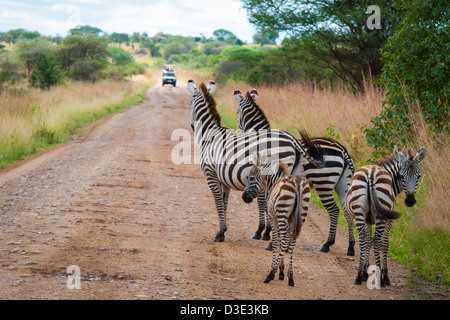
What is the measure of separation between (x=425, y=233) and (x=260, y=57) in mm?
24316

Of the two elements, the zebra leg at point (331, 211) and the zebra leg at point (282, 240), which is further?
the zebra leg at point (331, 211)

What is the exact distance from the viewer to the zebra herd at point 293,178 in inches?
202

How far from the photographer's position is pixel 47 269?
16.4 ft

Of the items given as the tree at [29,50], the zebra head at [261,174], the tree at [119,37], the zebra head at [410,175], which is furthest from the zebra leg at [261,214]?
the tree at [119,37]

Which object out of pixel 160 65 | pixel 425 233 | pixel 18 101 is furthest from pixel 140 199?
pixel 160 65

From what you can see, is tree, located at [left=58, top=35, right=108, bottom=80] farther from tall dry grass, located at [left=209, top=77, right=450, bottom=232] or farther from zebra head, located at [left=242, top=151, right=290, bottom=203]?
zebra head, located at [left=242, top=151, right=290, bottom=203]

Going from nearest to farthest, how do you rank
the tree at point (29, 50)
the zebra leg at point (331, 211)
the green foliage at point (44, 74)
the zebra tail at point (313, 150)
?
the zebra tail at point (313, 150), the zebra leg at point (331, 211), the green foliage at point (44, 74), the tree at point (29, 50)

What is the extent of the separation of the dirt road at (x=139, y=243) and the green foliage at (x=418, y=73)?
194 centimetres

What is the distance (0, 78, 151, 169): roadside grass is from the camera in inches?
519

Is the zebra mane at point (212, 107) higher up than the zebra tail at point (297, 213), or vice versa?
Answer: the zebra mane at point (212, 107)

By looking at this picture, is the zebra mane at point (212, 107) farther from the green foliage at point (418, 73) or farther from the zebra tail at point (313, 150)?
the green foliage at point (418, 73)

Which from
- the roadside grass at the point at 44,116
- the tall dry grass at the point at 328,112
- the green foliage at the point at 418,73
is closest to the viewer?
the green foliage at the point at 418,73
